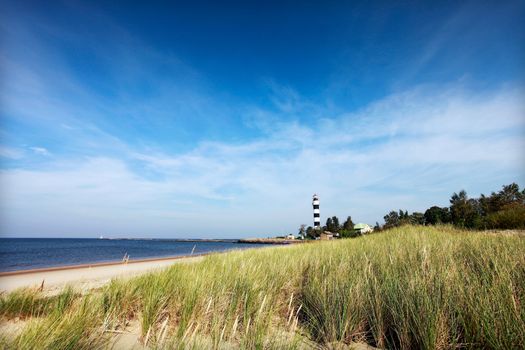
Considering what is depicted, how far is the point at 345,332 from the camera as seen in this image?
102 inches

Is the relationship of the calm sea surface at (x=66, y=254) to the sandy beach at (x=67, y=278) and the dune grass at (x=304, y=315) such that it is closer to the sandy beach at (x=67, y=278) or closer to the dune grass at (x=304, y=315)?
the sandy beach at (x=67, y=278)

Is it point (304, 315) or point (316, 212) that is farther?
point (316, 212)

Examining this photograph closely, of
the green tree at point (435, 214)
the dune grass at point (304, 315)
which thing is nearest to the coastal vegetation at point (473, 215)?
the green tree at point (435, 214)

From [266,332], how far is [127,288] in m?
2.37

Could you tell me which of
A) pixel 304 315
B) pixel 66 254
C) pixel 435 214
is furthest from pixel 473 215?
pixel 66 254

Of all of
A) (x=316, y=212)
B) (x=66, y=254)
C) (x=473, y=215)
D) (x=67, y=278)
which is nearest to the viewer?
(x=67, y=278)

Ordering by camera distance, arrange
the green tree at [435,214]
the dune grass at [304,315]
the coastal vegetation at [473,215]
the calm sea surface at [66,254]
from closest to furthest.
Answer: the dune grass at [304,315] < the coastal vegetation at [473,215] < the calm sea surface at [66,254] < the green tree at [435,214]

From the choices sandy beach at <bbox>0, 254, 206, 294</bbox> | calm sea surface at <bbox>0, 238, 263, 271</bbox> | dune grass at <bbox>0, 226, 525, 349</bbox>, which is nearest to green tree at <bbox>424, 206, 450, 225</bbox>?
calm sea surface at <bbox>0, 238, 263, 271</bbox>

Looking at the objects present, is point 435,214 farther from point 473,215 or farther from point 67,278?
point 67,278

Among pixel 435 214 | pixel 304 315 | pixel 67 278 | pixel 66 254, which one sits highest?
pixel 435 214

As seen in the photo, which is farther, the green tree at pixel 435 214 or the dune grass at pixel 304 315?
the green tree at pixel 435 214

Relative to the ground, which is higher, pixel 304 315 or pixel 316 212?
pixel 316 212

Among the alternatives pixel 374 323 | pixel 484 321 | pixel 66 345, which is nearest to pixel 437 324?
pixel 484 321

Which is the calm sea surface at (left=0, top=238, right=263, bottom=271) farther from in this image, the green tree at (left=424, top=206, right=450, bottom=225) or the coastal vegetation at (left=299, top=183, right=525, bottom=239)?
the green tree at (left=424, top=206, right=450, bottom=225)
